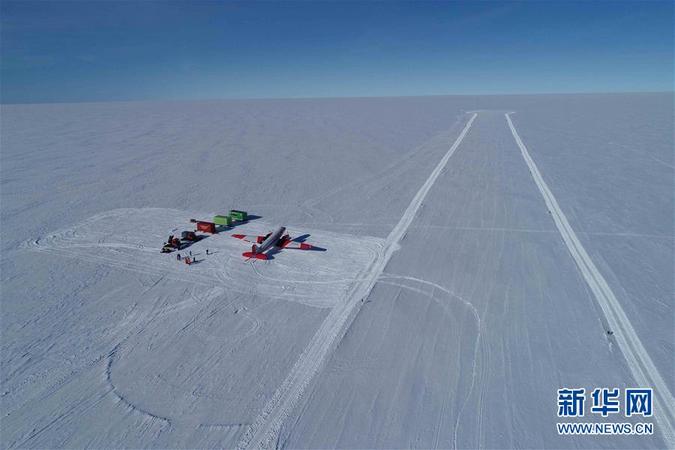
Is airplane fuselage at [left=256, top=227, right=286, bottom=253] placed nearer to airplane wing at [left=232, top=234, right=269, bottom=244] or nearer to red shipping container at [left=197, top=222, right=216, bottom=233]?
airplane wing at [left=232, top=234, right=269, bottom=244]

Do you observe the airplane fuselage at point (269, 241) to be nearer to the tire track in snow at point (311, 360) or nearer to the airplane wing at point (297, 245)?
the airplane wing at point (297, 245)

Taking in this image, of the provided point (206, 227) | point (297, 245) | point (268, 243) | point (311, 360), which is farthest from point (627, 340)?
point (206, 227)

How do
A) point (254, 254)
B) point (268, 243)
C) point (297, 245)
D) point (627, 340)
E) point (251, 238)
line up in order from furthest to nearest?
1. point (251, 238)
2. point (297, 245)
3. point (268, 243)
4. point (254, 254)
5. point (627, 340)

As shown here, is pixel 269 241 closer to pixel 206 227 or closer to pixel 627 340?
pixel 206 227

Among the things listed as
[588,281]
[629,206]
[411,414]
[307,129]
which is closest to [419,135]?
[307,129]

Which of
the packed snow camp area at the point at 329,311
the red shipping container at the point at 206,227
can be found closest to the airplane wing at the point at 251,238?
the packed snow camp area at the point at 329,311

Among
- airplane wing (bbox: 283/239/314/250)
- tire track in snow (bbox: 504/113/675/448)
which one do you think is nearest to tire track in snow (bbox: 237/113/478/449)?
airplane wing (bbox: 283/239/314/250)
